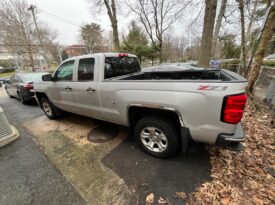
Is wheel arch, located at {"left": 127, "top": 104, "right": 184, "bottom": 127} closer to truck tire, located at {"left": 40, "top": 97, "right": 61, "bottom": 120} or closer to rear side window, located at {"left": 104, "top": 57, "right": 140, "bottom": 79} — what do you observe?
rear side window, located at {"left": 104, "top": 57, "right": 140, "bottom": 79}

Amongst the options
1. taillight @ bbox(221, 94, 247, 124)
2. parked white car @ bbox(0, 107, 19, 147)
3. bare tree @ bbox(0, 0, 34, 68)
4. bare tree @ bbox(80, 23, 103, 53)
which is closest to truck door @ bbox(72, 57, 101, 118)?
parked white car @ bbox(0, 107, 19, 147)

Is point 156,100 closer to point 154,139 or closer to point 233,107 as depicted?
point 154,139

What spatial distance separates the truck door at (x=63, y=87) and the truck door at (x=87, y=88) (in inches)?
10.9

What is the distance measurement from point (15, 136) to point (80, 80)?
7.63 feet

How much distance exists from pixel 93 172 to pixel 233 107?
229 centimetres

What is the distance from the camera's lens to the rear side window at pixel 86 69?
3025 mm

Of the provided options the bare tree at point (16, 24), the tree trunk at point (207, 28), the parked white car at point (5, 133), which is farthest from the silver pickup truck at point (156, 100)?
the bare tree at point (16, 24)

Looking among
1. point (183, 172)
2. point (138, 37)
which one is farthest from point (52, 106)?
point (138, 37)

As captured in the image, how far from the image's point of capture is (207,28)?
6.77 m

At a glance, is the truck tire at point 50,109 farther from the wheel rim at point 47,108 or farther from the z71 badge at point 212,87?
the z71 badge at point 212,87

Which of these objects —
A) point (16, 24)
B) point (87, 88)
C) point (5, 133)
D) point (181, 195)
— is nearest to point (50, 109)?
point (5, 133)

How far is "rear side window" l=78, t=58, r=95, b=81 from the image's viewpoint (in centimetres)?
303

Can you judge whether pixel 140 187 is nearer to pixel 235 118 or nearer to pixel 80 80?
pixel 235 118

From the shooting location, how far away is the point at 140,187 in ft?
6.92
